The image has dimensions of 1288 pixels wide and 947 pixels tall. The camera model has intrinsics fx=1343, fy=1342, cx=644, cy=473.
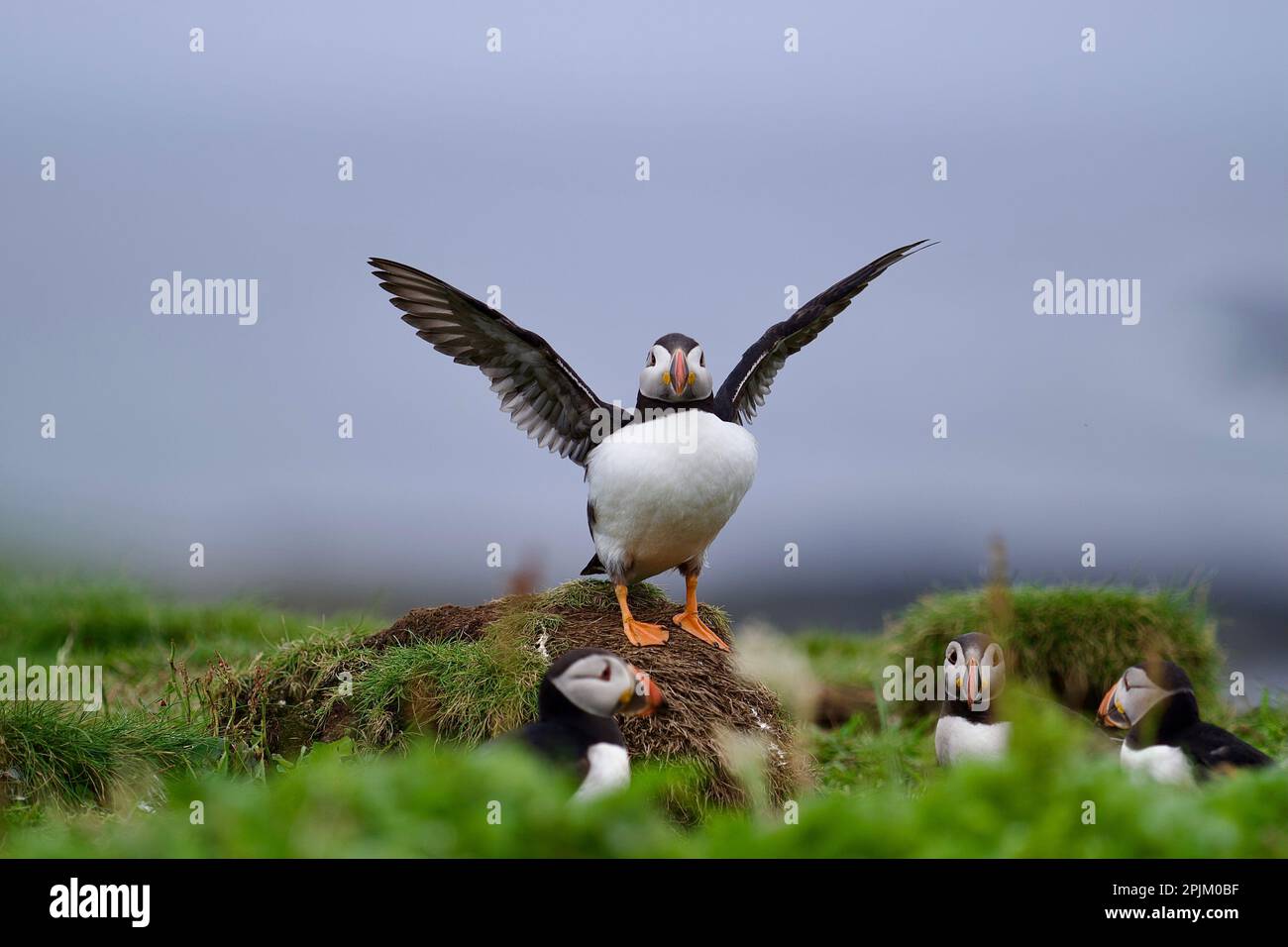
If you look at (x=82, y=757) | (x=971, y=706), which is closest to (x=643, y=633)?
(x=971, y=706)

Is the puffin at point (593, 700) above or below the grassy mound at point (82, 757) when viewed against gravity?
above

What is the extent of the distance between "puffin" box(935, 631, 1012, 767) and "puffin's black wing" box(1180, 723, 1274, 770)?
1465 mm

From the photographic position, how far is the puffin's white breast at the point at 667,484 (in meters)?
8.33

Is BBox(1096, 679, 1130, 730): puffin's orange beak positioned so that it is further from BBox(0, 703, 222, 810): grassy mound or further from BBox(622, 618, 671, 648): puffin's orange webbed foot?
BBox(0, 703, 222, 810): grassy mound

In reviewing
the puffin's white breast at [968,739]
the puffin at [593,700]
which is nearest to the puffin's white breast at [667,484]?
the puffin's white breast at [968,739]

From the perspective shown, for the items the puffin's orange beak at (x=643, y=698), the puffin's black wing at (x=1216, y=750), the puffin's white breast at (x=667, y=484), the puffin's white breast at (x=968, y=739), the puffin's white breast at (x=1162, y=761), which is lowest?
the puffin's white breast at (x=968, y=739)

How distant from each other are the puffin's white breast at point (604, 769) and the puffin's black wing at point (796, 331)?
3.86m

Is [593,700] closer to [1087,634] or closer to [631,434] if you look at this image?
[631,434]

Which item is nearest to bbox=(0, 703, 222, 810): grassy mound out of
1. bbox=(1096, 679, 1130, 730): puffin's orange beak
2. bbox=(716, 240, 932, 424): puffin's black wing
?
bbox=(716, 240, 932, 424): puffin's black wing

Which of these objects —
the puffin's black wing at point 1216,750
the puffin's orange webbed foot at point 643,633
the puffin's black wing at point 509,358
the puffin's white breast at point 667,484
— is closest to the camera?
the puffin's black wing at point 1216,750

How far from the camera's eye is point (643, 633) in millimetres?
8289

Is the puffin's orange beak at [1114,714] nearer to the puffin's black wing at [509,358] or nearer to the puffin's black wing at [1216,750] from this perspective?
the puffin's black wing at [1216,750]

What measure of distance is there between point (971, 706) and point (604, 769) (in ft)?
11.4
